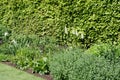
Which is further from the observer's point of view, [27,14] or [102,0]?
[27,14]

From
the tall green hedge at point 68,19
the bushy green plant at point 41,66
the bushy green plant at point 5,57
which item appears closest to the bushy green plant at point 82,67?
the bushy green plant at point 41,66

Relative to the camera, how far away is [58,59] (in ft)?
22.9

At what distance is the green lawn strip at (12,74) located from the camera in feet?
24.9

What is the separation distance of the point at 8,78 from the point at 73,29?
111 inches

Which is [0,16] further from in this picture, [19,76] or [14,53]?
[19,76]

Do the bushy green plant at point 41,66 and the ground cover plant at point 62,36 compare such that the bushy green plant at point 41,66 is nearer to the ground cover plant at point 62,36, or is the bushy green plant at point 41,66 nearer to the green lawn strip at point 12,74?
the ground cover plant at point 62,36

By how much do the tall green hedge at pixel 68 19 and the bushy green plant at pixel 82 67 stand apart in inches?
77.6

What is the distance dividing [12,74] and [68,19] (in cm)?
274

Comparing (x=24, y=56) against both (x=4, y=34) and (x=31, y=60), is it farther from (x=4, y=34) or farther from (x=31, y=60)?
(x=4, y=34)

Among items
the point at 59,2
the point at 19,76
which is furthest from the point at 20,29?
the point at 19,76

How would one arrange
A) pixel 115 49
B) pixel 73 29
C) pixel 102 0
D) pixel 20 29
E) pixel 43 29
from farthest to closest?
1. pixel 20 29
2. pixel 43 29
3. pixel 73 29
4. pixel 102 0
5. pixel 115 49

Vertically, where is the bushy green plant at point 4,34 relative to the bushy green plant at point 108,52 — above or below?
below

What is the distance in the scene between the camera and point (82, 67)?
6.30 m

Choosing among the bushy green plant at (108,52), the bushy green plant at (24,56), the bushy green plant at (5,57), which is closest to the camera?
the bushy green plant at (108,52)
